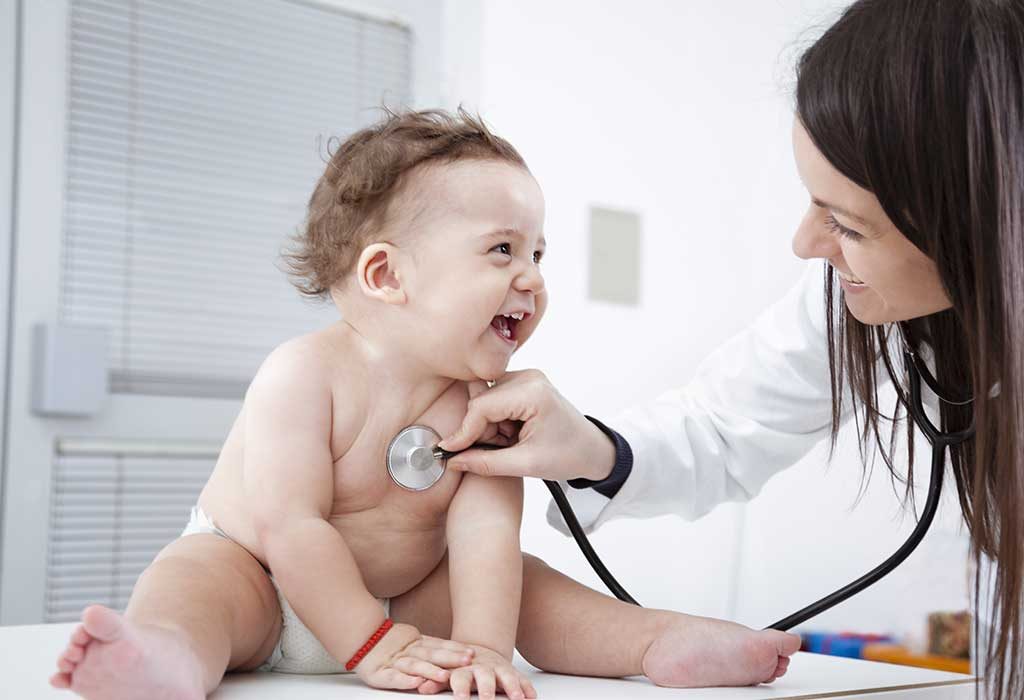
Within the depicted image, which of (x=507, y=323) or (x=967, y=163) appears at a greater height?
(x=967, y=163)

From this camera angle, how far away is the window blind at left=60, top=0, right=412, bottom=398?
85.9 inches

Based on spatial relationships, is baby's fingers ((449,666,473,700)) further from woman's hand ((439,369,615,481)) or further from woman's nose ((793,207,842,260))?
woman's nose ((793,207,842,260))

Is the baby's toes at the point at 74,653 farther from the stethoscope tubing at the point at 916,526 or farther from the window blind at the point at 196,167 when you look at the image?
the window blind at the point at 196,167

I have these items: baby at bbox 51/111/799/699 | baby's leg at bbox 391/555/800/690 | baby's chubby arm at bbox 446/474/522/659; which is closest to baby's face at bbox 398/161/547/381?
baby at bbox 51/111/799/699

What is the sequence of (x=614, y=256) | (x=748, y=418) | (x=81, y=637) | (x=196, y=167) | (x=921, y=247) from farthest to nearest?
(x=614, y=256) → (x=196, y=167) → (x=748, y=418) → (x=921, y=247) → (x=81, y=637)

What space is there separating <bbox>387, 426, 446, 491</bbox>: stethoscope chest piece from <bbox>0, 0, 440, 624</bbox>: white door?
3.89 ft

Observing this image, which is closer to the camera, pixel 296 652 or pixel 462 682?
pixel 462 682

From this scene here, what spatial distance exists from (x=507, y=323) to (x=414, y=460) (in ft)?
0.51

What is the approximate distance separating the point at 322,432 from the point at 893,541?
1.60 meters

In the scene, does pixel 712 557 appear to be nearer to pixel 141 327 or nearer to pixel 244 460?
pixel 141 327

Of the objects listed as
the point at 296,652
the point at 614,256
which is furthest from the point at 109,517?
the point at 296,652

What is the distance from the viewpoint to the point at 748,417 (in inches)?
45.8

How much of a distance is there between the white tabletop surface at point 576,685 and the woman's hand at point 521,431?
0.59 ft

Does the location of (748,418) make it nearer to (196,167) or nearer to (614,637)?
(614,637)
